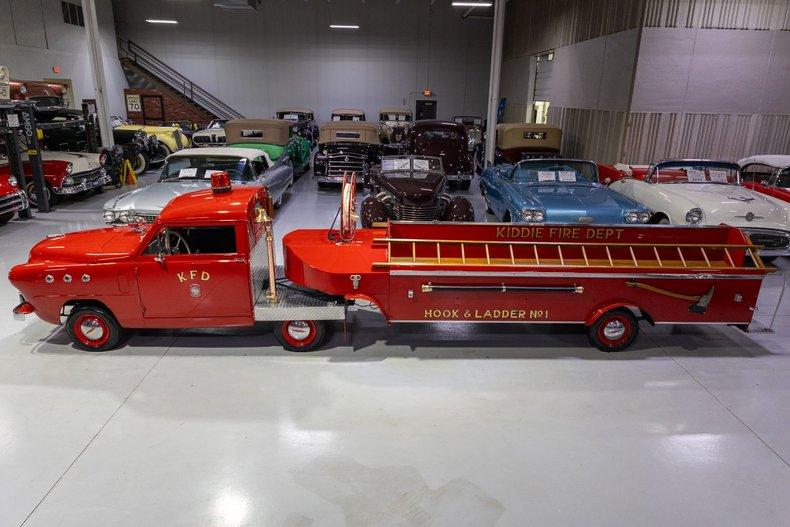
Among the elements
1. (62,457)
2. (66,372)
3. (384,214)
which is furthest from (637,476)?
(384,214)

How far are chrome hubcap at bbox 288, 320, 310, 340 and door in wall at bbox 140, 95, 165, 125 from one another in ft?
74.8

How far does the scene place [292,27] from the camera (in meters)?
24.8

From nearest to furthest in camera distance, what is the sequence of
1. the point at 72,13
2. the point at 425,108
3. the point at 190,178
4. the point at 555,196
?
the point at 555,196 < the point at 190,178 < the point at 72,13 < the point at 425,108

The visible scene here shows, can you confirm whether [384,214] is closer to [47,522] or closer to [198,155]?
[198,155]

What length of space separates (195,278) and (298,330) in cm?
109

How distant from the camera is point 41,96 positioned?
40.5 ft

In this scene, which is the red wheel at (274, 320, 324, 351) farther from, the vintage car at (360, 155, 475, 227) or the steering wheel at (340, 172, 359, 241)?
the vintage car at (360, 155, 475, 227)

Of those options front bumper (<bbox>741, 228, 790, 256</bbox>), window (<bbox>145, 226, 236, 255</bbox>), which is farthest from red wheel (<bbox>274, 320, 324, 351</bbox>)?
front bumper (<bbox>741, 228, 790, 256</bbox>)

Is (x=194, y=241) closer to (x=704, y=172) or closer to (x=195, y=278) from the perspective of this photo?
(x=195, y=278)

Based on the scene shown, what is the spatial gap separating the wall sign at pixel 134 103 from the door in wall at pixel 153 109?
178mm

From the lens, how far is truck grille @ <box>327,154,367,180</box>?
1253 centimetres

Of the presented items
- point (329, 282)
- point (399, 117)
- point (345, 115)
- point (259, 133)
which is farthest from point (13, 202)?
point (399, 117)

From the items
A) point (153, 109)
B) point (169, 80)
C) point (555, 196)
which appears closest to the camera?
point (555, 196)

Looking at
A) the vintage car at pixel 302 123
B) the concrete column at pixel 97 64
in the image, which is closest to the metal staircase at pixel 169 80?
the vintage car at pixel 302 123
